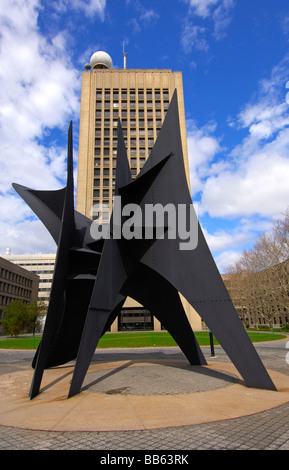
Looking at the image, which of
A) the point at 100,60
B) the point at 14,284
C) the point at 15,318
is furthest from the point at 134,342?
the point at 100,60

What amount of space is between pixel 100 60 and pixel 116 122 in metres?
22.1

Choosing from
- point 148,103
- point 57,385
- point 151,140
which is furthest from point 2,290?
point 57,385

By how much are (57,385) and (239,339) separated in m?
5.65

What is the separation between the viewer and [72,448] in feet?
13.4

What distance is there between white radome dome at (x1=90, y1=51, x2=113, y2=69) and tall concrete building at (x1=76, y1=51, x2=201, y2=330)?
11643 millimetres

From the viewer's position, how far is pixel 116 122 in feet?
179

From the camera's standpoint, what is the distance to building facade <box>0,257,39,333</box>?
189ft

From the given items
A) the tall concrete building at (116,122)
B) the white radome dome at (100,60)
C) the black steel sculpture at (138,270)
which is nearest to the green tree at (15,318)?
the tall concrete building at (116,122)

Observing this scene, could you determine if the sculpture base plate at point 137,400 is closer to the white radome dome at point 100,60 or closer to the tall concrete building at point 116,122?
the tall concrete building at point 116,122

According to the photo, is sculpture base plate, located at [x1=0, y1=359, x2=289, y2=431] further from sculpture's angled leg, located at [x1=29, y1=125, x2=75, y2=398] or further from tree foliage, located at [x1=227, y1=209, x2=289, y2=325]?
tree foliage, located at [x1=227, y1=209, x2=289, y2=325]

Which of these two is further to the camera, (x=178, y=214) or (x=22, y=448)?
(x=178, y=214)

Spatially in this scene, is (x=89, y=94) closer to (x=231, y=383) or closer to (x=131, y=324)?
(x=131, y=324)

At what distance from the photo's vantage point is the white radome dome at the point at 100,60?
65250 millimetres

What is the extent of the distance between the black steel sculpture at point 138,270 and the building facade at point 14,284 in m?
48.1
